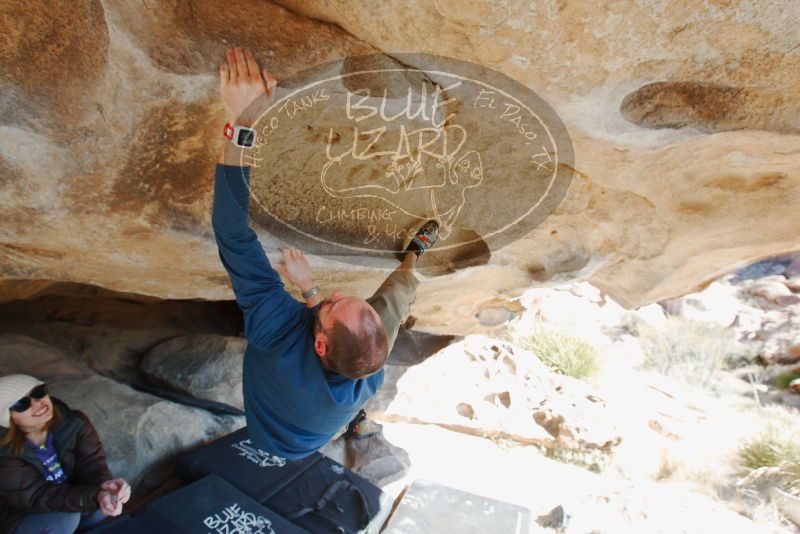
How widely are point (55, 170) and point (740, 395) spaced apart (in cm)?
918

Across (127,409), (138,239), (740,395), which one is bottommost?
(740,395)

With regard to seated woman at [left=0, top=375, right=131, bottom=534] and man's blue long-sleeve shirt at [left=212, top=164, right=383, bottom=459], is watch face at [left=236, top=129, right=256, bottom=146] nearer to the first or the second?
man's blue long-sleeve shirt at [left=212, top=164, right=383, bottom=459]

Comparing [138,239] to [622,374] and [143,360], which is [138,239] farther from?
[622,374]

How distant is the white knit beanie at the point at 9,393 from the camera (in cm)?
169

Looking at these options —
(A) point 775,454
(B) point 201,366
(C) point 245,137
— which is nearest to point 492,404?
(B) point 201,366

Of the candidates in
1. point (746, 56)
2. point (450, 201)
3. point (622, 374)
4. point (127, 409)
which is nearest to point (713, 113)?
point (746, 56)

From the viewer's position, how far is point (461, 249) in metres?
2.48

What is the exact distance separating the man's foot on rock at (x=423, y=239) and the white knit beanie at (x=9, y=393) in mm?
1411

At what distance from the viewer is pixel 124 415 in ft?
8.52

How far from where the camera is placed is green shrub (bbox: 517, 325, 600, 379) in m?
7.09

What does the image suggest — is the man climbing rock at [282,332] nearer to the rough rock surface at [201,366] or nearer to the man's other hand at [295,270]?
the man's other hand at [295,270]

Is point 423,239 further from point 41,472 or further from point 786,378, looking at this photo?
point 786,378

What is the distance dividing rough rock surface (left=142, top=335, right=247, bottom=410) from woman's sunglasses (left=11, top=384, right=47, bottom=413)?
1.31 meters

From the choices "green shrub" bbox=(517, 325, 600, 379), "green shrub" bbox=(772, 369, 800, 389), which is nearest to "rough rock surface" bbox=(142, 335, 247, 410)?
"green shrub" bbox=(517, 325, 600, 379)
